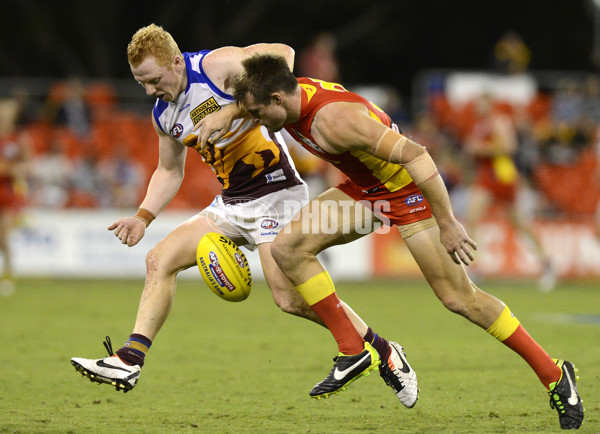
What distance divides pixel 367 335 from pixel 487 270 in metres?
9.46

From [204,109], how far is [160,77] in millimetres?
360

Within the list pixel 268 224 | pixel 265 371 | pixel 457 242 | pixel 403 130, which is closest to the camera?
pixel 457 242

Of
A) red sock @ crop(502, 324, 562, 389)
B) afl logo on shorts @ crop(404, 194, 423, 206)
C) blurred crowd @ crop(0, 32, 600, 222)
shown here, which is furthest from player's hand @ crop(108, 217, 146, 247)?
blurred crowd @ crop(0, 32, 600, 222)

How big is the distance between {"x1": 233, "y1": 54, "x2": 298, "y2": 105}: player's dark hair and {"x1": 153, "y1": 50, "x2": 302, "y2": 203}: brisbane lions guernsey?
73 cm

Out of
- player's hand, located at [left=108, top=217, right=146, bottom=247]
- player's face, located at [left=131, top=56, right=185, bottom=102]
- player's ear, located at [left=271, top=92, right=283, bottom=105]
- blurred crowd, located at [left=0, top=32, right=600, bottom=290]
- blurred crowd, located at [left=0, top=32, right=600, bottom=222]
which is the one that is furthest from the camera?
blurred crowd, located at [left=0, top=32, right=600, bottom=222]

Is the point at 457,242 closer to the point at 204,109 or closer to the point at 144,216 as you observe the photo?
the point at 204,109

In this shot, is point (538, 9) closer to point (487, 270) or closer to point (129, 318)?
point (487, 270)

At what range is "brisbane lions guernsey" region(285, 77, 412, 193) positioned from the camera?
520cm

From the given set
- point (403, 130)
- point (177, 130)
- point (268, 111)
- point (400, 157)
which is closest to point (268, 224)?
point (177, 130)

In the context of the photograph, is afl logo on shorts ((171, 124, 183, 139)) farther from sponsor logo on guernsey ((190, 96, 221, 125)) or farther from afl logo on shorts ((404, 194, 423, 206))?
Answer: afl logo on shorts ((404, 194, 423, 206))

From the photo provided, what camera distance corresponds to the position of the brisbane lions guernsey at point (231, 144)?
19.5 ft

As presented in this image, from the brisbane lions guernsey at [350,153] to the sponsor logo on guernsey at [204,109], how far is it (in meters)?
0.68

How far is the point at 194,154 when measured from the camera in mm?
16141

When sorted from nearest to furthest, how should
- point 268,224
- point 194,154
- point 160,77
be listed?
point 160,77, point 268,224, point 194,154
